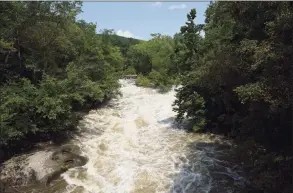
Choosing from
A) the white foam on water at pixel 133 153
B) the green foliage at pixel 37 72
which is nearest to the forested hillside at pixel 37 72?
the green foliage at pixel 37 72

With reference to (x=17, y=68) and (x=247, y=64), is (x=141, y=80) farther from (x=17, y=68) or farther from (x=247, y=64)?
(x=247, y=64)

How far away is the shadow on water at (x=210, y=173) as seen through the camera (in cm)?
949

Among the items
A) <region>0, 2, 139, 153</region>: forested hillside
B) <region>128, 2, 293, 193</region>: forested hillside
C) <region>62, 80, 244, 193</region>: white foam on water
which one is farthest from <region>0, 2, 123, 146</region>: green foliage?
<region>128, 2, 293, 193</region>: forested hillside

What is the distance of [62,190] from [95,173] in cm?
145

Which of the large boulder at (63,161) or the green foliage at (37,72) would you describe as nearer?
the large boulder at (63,161)

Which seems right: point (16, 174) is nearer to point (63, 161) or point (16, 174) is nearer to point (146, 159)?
point (63, 161)

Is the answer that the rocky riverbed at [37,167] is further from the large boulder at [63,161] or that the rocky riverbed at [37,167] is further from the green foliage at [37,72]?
the green foliage at [37,72]

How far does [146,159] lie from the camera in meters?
11.9

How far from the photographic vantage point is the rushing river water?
9.73 meters

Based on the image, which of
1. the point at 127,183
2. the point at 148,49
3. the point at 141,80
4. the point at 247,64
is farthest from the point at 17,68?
the point at 148,49

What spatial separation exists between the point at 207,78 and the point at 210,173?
3364mm

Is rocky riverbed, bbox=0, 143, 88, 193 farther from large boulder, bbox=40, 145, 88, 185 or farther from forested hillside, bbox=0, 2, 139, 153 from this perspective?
forested hillside, bbox=0, 2, 139, 153

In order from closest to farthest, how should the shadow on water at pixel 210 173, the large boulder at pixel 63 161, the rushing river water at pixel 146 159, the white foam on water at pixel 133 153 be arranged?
1. the shadow on water at pixel 210 173
2. the rushing river water at pixel 146 159
3. the white foam on water at pixel 133 153
4. the large boulder at pixel 63 161

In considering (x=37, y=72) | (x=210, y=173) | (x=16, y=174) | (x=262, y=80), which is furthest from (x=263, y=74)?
(x=37, y=72)
